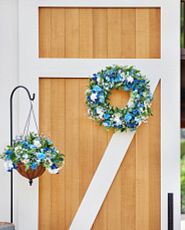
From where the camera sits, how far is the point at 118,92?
3893 millimetres

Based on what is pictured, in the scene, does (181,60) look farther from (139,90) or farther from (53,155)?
(53,155)

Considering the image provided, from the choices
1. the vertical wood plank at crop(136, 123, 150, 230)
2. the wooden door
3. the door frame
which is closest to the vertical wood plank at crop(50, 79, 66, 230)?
the wooden door

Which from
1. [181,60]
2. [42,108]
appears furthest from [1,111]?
[181,60]

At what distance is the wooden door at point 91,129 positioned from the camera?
390cm

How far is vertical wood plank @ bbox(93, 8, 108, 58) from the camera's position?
3.92 meters

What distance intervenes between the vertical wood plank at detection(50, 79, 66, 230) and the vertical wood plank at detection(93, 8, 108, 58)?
13.4 inches

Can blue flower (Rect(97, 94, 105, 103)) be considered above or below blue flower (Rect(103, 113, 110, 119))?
above

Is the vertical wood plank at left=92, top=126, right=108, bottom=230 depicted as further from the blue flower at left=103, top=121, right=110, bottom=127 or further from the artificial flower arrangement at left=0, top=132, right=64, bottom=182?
the artificial flower arrangement at left=0, top=132, right=64, bottom=182

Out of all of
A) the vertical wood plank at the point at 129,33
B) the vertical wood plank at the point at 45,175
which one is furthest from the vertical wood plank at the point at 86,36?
the vertical wood plank at the point at 45,175

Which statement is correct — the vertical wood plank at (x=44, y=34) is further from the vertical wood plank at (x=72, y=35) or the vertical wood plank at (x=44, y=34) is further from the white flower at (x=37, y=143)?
the white flower at (x=37, y=143)

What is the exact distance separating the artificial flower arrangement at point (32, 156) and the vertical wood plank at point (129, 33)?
0.96 m

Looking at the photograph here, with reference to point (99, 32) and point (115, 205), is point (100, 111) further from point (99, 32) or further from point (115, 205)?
point (115, 205)

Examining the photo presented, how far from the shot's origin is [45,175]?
3.90 metres

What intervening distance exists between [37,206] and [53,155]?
60 centimetres
